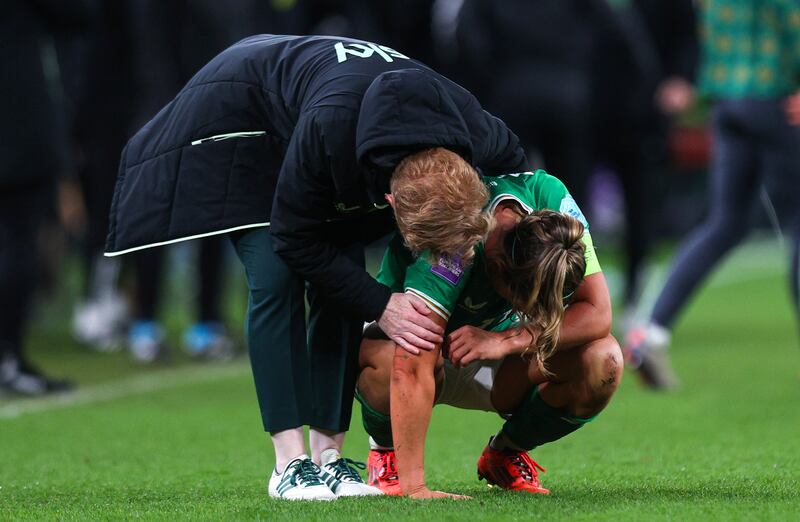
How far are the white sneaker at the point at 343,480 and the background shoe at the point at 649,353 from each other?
2906 millimetres

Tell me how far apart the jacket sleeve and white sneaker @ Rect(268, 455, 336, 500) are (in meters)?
0.44

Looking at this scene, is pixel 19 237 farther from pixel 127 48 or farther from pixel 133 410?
pixel 127 48

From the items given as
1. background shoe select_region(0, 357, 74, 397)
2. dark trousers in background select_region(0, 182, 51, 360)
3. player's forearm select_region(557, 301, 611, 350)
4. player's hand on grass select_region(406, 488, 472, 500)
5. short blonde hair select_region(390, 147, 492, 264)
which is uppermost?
short blonde hair select_region(390, 147, 492, 264)

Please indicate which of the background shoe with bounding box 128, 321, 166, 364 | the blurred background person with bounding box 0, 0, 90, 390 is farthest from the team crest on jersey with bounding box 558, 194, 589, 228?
the background shoe with bounding box 128, 321, 166, 364

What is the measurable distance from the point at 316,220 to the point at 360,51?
0.50 m

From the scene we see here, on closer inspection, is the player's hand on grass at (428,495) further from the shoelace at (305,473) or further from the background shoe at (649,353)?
the background shoe at (649,353)

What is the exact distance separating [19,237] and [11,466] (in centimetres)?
227

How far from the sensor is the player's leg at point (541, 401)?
3797 mm

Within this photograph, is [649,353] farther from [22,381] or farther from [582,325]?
Answer: [582,325]

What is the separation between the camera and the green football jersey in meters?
3.66

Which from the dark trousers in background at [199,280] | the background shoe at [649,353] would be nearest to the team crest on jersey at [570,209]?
the background shoe at [649,353]

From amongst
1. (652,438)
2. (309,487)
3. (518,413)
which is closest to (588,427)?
(652,438)

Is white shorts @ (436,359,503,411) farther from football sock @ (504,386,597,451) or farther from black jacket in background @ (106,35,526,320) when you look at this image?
black jacket in background @ (106,35,526,320)

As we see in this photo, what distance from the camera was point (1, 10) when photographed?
264 inches
